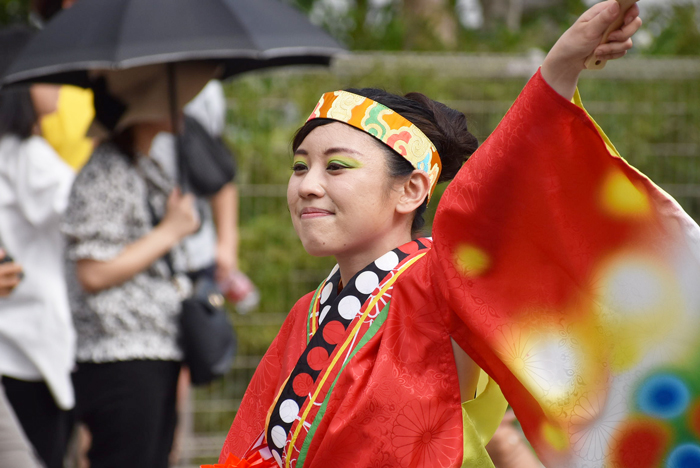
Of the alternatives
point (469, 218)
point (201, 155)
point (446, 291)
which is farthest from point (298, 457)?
point (201, 155)

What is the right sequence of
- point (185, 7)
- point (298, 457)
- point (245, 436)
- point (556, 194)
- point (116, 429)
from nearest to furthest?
point (556, 194) → point (298, 457) → point (245, 436) → point (116, 429) → point (185, 7)

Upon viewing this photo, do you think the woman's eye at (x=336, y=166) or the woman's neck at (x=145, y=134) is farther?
the woman's neck at (x=145, y=134)

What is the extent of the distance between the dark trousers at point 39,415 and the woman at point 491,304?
64.2 inches

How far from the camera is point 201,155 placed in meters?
3.79

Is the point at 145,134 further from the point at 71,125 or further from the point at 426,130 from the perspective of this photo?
the point at 426,130

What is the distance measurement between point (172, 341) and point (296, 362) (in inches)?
55.5

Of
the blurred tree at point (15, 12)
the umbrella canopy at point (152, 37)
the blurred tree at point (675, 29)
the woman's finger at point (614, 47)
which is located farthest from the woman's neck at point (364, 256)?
the blurred tree at point (15, 12)

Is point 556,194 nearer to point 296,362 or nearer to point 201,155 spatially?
point 296,362

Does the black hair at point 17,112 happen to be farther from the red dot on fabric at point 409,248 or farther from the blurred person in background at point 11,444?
the red dot on fabric at point 409,248

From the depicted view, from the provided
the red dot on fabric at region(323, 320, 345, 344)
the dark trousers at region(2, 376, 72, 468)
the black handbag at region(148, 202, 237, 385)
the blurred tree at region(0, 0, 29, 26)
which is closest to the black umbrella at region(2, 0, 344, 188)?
the black handbag at region(148, 202, 237, 385)

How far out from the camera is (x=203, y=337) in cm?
329

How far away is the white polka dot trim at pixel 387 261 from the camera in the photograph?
1957 millimetres

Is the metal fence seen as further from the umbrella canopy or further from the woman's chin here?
the woman's chin

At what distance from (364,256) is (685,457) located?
780 millimetres
